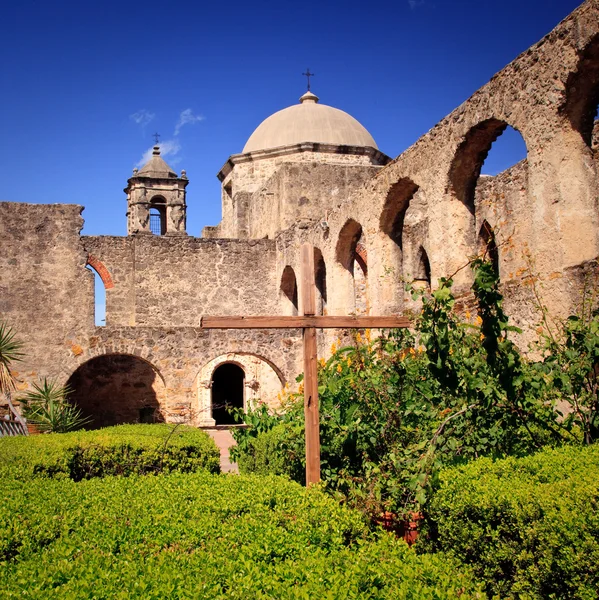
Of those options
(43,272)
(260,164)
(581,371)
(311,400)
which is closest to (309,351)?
(311,400)

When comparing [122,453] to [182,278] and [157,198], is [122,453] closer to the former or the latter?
[182,278]

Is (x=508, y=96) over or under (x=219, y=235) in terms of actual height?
under

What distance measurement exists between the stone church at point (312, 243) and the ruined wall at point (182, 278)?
0.11 ft

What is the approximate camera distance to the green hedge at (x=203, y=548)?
3281 mm

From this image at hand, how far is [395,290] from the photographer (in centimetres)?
1143

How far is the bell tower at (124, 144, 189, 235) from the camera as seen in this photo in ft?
81.4

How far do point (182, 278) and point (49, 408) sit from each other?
5.55m

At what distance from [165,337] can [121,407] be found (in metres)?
4.21

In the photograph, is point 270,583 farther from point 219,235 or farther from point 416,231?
point 219,235

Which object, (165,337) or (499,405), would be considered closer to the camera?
(499,405)

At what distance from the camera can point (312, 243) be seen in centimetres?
1525

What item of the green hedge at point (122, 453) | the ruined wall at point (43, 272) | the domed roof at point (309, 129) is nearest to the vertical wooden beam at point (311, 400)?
the green hedge at point (122, 453)

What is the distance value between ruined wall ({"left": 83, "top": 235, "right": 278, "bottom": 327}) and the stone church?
35 millimetres

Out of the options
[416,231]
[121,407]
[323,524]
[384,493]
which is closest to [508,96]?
[384,493]
